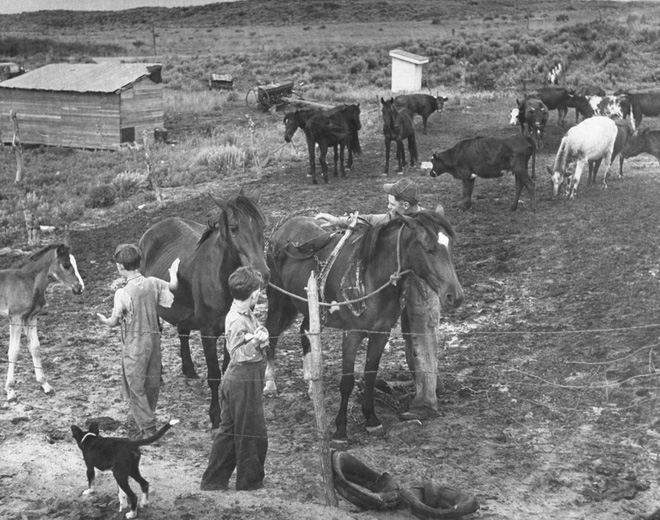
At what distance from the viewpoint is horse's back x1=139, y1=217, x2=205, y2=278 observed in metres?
8.66

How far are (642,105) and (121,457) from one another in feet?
72.9

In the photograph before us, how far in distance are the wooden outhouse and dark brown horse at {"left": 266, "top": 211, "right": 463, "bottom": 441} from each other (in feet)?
93.4

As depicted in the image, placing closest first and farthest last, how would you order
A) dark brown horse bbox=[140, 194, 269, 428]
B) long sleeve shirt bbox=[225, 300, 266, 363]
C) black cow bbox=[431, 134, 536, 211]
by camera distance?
long sleeve shirt bbox=[225, 300, 266, 363], dark brown horse bbox=[140, 194, 269, 428], black cow bbox=[431, 134, 536, 211]

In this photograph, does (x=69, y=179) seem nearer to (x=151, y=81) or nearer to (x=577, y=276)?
(x=151, y=81)

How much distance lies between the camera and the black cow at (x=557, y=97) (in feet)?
86.3

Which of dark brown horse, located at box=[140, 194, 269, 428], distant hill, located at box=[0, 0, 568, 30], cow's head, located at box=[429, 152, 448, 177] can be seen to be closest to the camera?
dark brown horse, located at box=[140, 194, 269, 428]

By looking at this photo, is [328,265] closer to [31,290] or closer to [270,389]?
[270,389]

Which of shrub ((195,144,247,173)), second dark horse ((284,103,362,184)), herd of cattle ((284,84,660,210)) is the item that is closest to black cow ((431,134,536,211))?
herd of cattle ((284,84,660,210))

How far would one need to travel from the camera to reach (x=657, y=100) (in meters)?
24.8

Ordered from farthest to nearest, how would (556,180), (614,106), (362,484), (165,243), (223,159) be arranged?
(614,106) < (223,159) < (556,180) < (165,243) < (362,484)

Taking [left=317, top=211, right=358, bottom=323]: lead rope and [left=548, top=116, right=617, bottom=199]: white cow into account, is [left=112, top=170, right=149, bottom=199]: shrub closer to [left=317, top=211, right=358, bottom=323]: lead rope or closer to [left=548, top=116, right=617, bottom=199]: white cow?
[left=548, top=116, right=617, bottom=199]: white cow

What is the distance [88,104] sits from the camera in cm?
2764

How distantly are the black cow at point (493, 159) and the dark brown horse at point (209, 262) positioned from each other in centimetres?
797

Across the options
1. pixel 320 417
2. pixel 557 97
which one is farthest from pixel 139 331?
pixel 557 97
